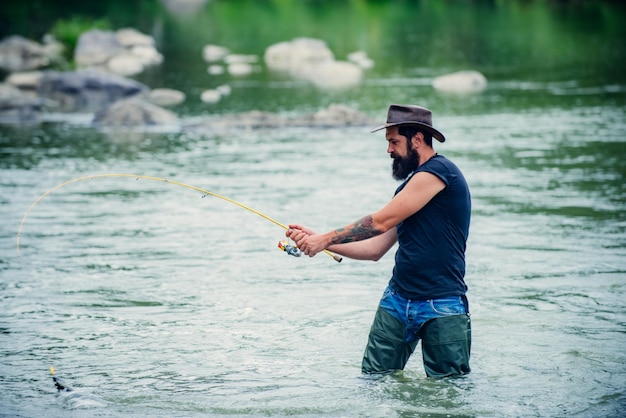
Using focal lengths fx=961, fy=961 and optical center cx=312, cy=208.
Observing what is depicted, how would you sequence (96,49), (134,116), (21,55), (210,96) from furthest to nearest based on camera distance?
(21,55) < (96,49) < (210,96) < (134,116)

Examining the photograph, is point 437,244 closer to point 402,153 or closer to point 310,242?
point 402,153

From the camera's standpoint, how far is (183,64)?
3984 cm

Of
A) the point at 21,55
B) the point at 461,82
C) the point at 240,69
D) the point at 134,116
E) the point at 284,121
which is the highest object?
the point at 21,55

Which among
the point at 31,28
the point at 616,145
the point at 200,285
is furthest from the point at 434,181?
the point at 31,28

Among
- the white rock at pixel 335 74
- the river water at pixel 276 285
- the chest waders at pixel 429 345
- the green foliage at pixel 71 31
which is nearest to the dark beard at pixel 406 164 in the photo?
the chest waders at pixel 429 345

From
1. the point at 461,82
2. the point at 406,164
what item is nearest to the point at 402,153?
the point at 406,164

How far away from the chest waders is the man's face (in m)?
0.92

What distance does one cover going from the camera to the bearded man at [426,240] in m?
5.78

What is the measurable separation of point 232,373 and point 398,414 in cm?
152

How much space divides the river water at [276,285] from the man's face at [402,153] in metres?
1.47

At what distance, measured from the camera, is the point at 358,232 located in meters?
6.02

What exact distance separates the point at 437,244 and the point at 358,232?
0.51 metres

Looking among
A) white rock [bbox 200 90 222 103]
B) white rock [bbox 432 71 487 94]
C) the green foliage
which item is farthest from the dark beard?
the green foliage

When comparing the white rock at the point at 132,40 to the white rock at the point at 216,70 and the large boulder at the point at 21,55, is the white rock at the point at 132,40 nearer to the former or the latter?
the large boulder at the point at 21,55
